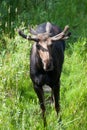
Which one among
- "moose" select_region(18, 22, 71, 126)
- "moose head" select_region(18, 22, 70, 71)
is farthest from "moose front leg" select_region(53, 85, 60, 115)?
"moose head" select_region(18, 22, 70, 71)

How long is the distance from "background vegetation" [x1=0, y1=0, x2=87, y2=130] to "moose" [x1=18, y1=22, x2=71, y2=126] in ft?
0.81

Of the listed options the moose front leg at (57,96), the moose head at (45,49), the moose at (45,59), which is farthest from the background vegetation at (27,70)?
the moose head at (45,49)

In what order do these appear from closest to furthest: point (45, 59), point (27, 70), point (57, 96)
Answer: point (45, 59) → point (57, 96) → point (27, 70)

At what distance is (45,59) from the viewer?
491cm

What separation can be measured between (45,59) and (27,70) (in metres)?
1.76

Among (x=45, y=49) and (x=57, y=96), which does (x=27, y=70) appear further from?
(x=45, y=49)

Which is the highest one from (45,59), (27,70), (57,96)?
(45,59)

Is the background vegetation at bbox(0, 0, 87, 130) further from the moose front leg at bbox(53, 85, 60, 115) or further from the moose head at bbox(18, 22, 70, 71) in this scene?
the moose head at bbox(18, 22, 70, 71)

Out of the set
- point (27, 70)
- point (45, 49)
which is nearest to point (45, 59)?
point (45, 49)

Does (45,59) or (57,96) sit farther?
(57,96)

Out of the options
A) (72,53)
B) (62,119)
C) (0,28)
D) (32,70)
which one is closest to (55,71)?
(32,70)

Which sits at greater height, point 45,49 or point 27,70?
point 45,49

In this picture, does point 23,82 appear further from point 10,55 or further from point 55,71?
point 55,71

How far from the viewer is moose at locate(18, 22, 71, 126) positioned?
5.02 metres
